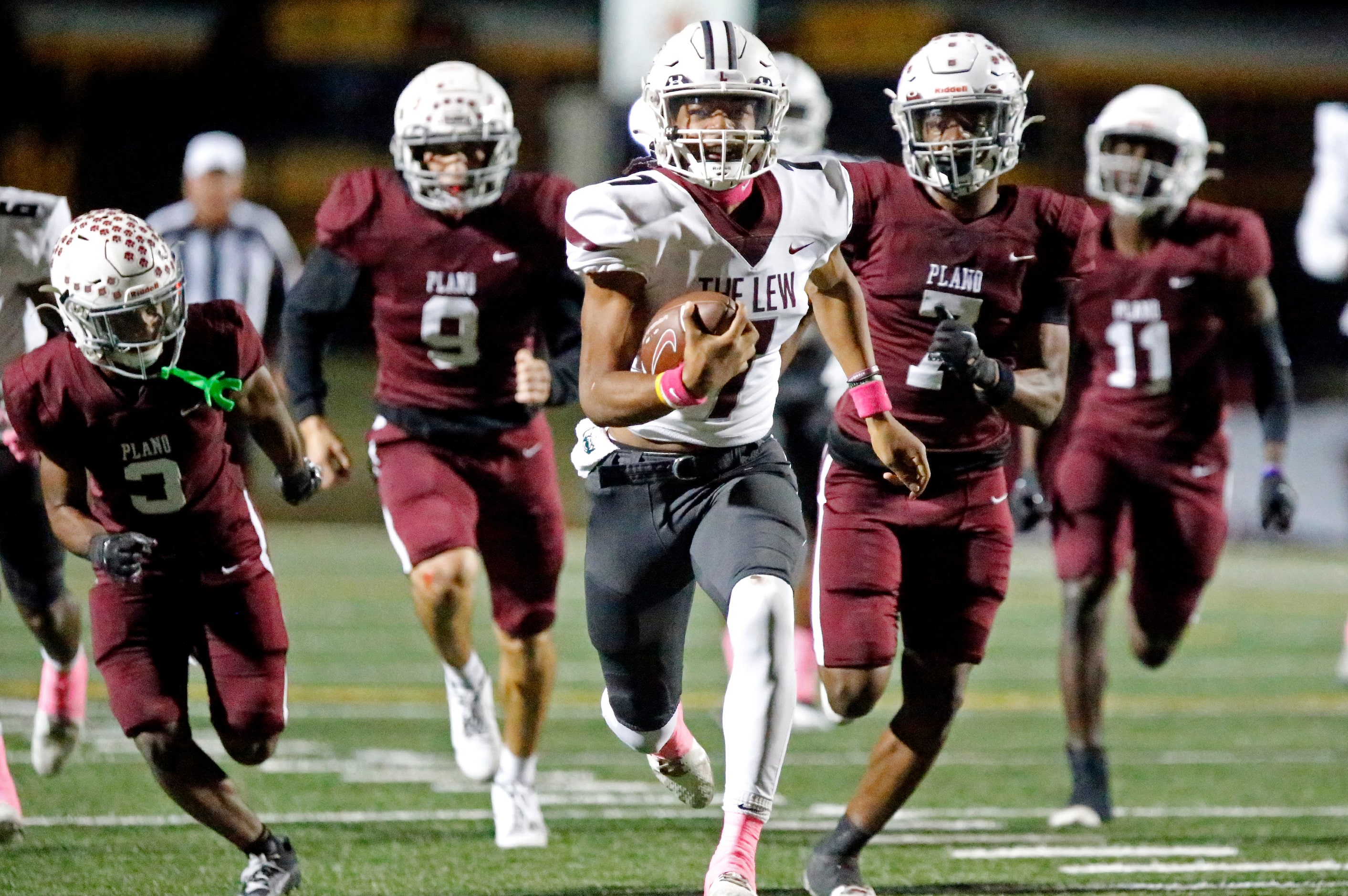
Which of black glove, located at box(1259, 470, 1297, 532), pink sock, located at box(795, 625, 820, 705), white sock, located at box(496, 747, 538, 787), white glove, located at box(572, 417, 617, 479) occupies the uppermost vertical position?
white glove, located at box(572, 417, 617, 479)

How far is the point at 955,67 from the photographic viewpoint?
406cm

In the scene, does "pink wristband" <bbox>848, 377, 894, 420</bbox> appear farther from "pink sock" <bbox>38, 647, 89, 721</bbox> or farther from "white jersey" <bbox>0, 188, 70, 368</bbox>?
"pink sock" <bbox>38, 647, 89, 721</bbox>

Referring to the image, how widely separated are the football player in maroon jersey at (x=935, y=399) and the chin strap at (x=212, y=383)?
126cm

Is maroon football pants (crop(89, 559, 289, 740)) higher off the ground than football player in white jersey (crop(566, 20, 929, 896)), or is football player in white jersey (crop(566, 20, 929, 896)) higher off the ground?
football player in white jersey (crop(566, 20, 929, 896))

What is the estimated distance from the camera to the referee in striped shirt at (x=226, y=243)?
822cm

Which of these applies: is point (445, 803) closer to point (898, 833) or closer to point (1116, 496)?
point (898, 833)

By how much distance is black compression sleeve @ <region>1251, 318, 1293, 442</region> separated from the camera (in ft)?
17.8

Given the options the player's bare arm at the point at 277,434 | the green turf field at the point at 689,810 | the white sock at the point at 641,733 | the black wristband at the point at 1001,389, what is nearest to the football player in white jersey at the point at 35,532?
the green turf field at the point at 689,810

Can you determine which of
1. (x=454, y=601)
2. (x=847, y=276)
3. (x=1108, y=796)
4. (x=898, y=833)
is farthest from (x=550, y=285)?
(x=1108, y=796)

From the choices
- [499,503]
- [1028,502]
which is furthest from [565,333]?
[1028,502]

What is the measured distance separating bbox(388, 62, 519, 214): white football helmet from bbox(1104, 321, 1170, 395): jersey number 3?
1.74 m

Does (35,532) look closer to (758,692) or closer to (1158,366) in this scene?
(758,692)

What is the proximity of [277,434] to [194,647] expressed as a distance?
47 centimetres

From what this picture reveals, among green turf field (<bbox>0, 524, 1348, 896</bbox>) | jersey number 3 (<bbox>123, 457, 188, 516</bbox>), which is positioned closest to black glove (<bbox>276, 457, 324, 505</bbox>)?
jersey number 3 (<bbox>123, 457, 188, 516</bbox>)
